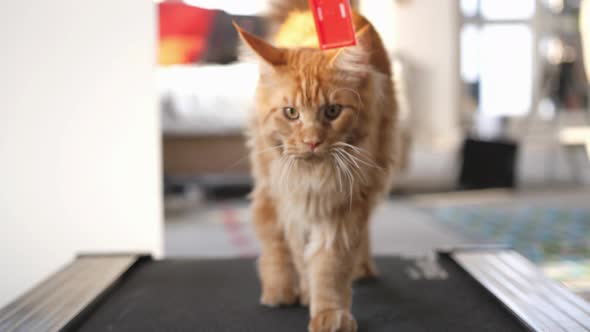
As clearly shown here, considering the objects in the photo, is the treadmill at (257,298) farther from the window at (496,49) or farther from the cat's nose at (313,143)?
the window at (496,49)

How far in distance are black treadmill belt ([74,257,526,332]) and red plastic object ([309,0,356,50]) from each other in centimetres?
64

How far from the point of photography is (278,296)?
4.38 feet

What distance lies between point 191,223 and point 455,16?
1898 millimetres

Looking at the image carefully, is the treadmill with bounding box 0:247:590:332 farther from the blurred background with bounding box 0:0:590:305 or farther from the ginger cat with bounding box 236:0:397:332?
the blurred background with bounding box 0:0:590:305

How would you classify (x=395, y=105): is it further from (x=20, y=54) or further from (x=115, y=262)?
(x=20, y=54)

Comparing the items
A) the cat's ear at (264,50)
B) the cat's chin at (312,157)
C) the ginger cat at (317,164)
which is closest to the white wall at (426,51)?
the ginger cat at (317,164)

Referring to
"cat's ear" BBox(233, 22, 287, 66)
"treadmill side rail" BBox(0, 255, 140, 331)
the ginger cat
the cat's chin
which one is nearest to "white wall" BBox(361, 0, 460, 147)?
the ginger cat

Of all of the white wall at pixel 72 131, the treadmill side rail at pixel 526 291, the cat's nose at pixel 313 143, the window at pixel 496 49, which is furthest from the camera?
the window at pixel 496 49

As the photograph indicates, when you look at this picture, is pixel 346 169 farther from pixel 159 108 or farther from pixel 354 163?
pixel 159 108

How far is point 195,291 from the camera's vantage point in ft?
4.84

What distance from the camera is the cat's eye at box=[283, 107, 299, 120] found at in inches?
44.0

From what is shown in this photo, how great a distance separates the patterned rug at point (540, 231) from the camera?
212 centimetres

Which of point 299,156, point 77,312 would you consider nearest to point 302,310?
point 299,156

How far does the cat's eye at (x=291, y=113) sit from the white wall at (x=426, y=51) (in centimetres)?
67
